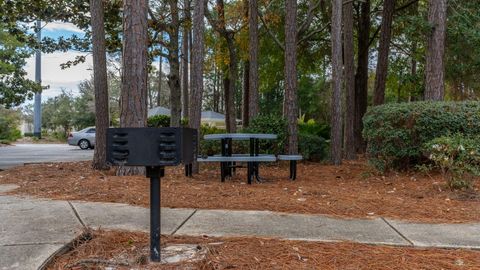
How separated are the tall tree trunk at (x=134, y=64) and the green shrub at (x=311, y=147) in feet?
17.3

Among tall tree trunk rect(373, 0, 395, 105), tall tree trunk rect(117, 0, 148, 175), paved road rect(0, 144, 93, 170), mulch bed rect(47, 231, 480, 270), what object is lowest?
paved road rect(0, 144, 93, 170)

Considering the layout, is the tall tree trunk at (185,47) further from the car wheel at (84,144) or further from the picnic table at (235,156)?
the picnic table at (235,156)

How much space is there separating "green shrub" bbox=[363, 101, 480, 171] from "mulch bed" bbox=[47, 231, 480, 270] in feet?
13.9

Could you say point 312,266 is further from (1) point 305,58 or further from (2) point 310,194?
(1) point 305,58

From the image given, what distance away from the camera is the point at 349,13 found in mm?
13953

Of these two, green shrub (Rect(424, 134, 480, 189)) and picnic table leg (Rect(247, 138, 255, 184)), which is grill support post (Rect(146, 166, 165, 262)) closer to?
picnic table leg (Rect(247, 138, 255, 184))

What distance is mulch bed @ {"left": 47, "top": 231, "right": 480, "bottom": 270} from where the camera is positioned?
2.94m

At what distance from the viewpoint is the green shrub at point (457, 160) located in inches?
231

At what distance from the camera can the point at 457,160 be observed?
6.00m

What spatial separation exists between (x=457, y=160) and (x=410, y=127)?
1.46 m

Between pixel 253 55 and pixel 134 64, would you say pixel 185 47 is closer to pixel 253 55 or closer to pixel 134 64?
pixel 253 55

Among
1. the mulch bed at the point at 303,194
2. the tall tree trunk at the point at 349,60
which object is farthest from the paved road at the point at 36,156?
the tall tree trunk at the point at 349,60

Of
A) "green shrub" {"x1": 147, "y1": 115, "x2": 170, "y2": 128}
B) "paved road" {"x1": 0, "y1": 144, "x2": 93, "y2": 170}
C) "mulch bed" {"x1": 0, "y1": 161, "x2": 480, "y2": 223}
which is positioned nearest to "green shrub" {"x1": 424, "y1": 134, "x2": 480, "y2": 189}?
"mulch bed" {"x1": 0, "y1": 161, "x2": 480, "y2": 223}

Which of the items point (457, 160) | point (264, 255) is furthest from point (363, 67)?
point (264, 255)
